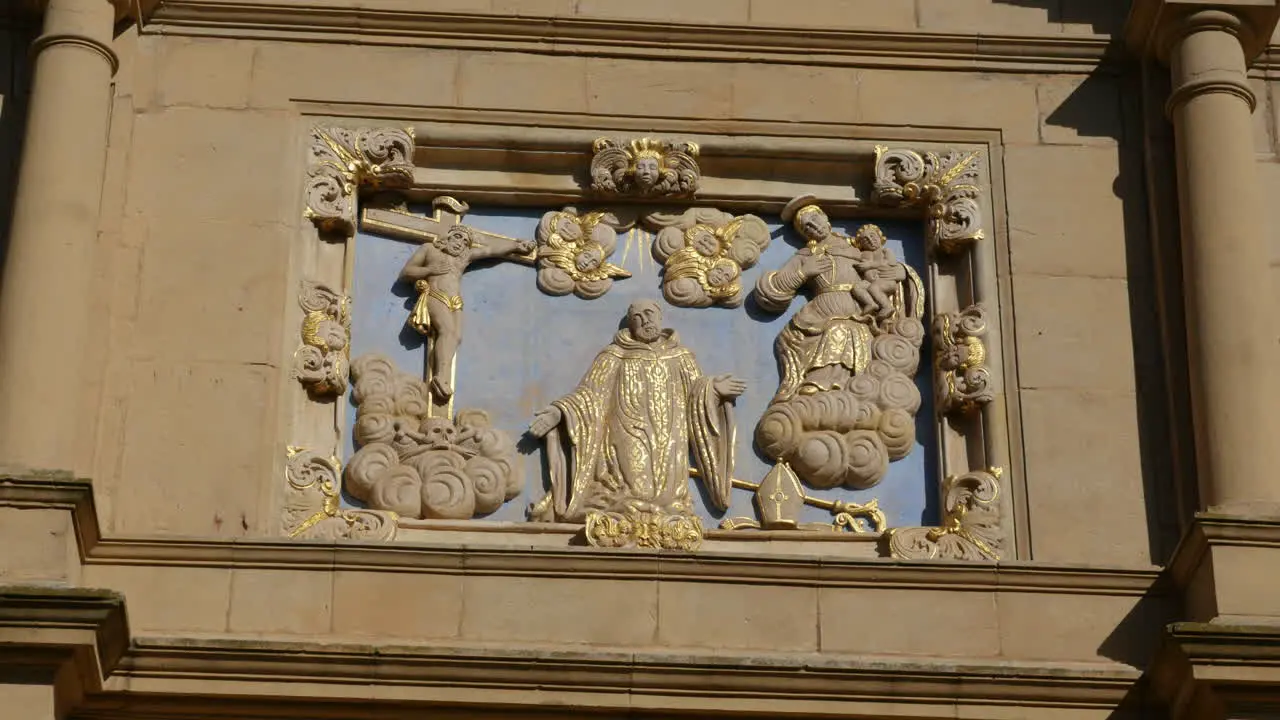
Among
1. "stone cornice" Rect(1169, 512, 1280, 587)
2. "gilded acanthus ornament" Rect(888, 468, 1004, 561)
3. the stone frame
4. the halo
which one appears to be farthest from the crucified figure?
"stone cornice" Rect(1169, 512, 1280, 587)

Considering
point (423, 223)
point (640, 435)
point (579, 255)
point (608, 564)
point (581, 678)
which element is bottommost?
point (581, 678)

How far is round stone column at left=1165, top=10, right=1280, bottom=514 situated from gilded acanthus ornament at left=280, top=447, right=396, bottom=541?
10.5 feet

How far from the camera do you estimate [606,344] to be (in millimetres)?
12258

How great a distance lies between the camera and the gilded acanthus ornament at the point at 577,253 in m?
12.4

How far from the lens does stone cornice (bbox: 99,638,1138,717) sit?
1081 cm

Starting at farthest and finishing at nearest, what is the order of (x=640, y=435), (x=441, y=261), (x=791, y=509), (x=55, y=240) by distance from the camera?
(x=441, y=261) < (x=640, y=435) < (x=791, y=509) < (x=55, y=240)

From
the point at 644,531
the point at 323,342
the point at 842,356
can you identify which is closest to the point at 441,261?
the point at 323,342

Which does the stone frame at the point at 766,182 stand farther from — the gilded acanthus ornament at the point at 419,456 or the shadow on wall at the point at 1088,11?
the shadow on wall at the point at 1088,11

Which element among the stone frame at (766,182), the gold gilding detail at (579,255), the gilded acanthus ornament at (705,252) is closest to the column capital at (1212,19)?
the stone frame at (766,182)

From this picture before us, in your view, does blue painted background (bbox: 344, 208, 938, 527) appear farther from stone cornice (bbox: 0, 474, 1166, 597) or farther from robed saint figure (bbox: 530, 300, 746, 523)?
stone cornice (bbox: 0, 474, 1166, 597)

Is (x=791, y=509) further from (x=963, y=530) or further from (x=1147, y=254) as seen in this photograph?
(x=1147, y=254)

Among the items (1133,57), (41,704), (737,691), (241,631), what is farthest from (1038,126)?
(41,704)

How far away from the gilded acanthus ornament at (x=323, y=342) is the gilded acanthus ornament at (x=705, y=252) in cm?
137

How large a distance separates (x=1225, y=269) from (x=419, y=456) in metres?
3.28
